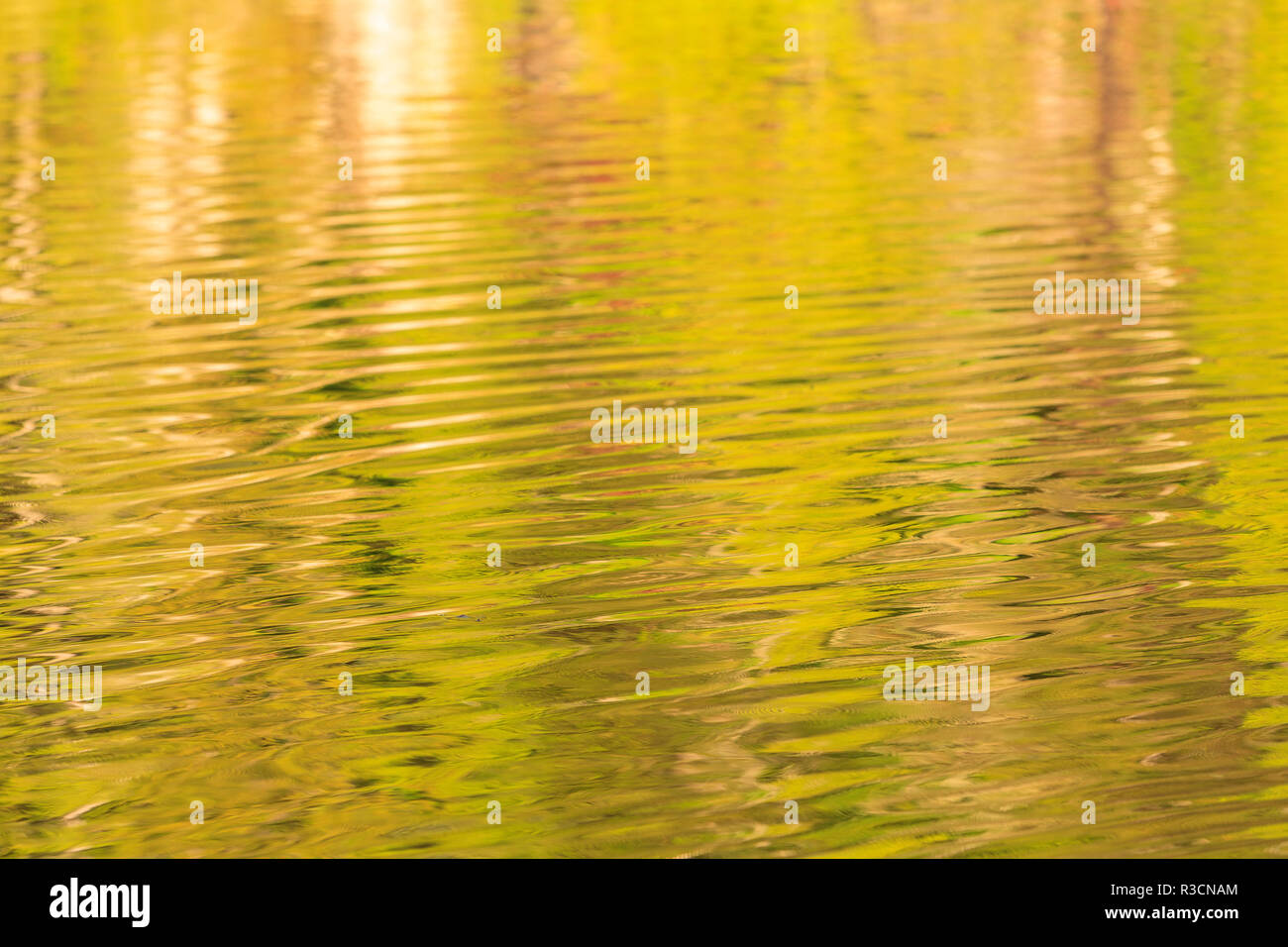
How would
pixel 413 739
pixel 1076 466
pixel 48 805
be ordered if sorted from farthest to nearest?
1. pixel 1076 466
2. pixel 413 739
3. pixel 48 805

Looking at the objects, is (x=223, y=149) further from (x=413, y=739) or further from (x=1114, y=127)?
(x=413, y=739)

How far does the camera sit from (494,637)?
6.85 m

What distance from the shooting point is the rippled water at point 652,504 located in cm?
572

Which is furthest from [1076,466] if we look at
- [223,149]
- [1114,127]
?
[223,149]

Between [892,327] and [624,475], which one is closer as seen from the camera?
[624,475]

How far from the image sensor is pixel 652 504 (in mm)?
8305

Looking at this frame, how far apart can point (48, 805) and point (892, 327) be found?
6896 mm

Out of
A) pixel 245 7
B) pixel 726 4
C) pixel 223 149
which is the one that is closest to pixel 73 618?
pixel 223 149

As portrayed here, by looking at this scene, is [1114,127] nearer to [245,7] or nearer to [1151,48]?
[1151,48]

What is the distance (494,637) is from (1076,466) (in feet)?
10.4

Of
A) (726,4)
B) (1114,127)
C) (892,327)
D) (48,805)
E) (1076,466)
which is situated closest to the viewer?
(48,805)

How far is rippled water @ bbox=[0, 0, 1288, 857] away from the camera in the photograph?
572cm
